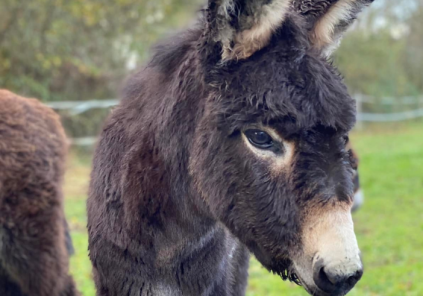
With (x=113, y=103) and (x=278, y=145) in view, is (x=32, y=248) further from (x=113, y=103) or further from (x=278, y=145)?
(x=113, y=103)

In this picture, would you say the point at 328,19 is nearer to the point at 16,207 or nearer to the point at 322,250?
the point at 322,250

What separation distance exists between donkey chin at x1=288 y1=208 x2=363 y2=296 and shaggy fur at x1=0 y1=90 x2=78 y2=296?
2.75 meters

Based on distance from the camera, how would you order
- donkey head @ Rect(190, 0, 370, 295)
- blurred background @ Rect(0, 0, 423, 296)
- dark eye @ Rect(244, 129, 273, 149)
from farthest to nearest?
1. blurred background @ Rect(0, 0, 423, 296)
2. dark eye @ Rect(244, 129, 273, 149)
3. donkey head @ Rect(190, 0, 370, 295)

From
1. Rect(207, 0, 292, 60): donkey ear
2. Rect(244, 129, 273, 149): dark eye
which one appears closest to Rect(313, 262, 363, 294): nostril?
Rect(244, 129, 273, 149): dark eye

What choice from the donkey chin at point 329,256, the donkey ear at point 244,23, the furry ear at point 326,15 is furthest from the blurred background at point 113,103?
the donkey chin at point 329,256

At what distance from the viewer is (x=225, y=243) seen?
2.83 meters

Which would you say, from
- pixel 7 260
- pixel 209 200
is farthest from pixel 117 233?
pixel 7 260

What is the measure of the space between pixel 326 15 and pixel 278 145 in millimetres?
835

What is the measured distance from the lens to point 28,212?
13.4 feet

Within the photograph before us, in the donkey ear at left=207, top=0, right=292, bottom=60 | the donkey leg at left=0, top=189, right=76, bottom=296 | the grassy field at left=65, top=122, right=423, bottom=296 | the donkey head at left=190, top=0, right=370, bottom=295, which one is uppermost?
the donkey ear at left=207, top=0, right=292, bottom=60

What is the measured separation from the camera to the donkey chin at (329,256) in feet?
6.18

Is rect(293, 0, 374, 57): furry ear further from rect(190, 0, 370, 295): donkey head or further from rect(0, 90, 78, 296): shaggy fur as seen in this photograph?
rect(0, 90, 78, 296): shaggy fur

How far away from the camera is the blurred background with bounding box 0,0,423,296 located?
21.6ft

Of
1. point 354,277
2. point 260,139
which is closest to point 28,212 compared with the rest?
point 260,139
